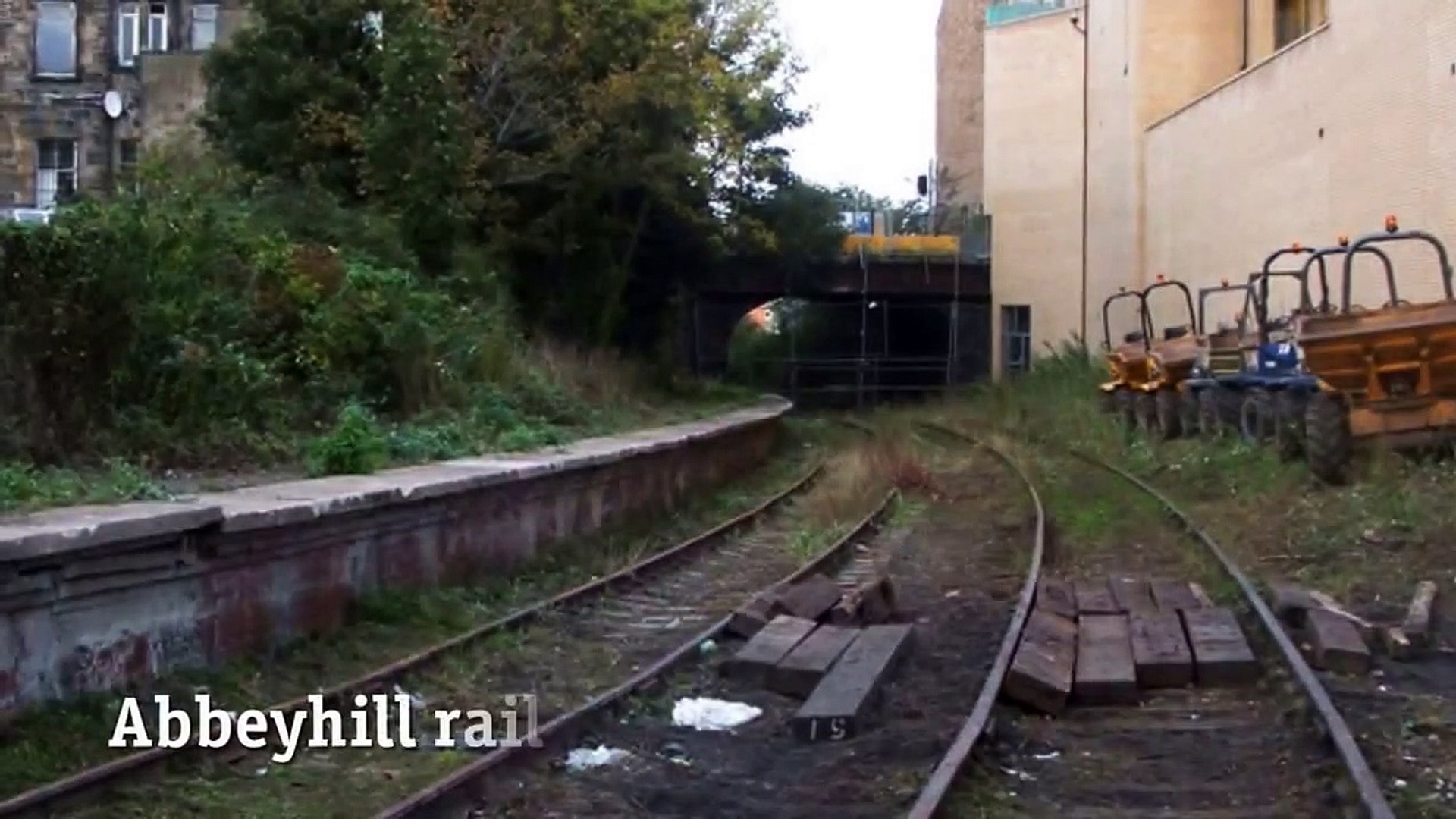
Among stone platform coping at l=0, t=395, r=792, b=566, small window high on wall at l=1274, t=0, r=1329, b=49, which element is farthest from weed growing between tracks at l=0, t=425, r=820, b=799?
small window high on wall at l=1274, t=0, r=1329, b=49

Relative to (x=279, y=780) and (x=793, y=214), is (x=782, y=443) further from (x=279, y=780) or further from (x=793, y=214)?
(x=279, y=780)

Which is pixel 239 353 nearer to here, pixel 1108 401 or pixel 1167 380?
pixel 1167 380

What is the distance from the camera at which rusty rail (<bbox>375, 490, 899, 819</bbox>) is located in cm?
729

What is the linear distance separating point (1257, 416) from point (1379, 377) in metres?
3.62

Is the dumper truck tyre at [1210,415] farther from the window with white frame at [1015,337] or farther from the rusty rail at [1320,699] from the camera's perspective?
the window with white frame at [1015,337]

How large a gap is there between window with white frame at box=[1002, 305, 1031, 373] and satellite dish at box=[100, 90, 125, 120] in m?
22.0

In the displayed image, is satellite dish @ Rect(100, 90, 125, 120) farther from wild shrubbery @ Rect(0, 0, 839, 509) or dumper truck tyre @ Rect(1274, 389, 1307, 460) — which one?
dumper truck tyre @ Rect(1274, 389, 1307, 460)

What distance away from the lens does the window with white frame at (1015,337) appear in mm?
50406

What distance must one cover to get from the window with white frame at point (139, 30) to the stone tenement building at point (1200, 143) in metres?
20.5

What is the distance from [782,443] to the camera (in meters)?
36.2

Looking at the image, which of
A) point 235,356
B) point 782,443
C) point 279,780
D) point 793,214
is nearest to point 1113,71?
point 793,214

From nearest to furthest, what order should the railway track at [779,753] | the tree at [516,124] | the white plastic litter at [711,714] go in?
1. the railway track at [779,753]
2. the white plastic litter at [711,714]
3. the tree at [516,124]

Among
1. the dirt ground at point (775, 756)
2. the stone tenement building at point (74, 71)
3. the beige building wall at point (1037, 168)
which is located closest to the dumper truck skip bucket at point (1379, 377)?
the dirt ground at point (775, 756)

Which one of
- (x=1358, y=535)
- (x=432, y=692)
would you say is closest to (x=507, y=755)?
(x=432, y=692)
